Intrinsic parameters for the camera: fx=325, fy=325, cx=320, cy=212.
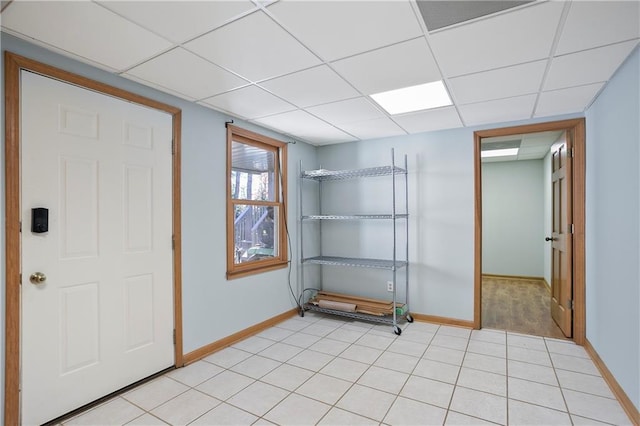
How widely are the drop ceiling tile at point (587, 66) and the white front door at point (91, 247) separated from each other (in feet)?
9.91

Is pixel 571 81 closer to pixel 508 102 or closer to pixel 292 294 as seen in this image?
pixel 508 102

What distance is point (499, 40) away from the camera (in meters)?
1.91

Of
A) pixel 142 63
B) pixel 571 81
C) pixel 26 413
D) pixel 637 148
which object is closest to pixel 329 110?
pixel 142 63

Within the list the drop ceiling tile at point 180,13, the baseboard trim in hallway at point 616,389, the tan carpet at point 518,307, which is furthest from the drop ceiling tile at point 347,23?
the tan carpet at point 518,307

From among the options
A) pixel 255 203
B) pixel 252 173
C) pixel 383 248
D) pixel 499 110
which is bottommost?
pixel 383 248

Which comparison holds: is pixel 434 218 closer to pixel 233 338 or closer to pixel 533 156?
pixel 233 338

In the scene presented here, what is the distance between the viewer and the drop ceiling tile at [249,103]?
274 centimetres

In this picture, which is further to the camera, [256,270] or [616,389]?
[256,270]

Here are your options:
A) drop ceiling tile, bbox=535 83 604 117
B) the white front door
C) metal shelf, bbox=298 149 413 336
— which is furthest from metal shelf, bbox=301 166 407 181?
the white front door

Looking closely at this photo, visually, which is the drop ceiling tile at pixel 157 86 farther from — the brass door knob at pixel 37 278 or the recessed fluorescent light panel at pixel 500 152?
the recessed fluorescent light panel at pixel 500 152

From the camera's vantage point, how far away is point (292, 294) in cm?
430

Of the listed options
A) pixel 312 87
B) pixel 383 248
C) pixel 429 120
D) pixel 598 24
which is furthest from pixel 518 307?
pixel 312 87

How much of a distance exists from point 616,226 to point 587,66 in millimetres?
1161

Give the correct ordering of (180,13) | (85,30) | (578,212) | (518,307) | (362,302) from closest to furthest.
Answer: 1. (180,13)
2. (85,30)
3. (578,212)
4. (362,302)
5. (518,307)
